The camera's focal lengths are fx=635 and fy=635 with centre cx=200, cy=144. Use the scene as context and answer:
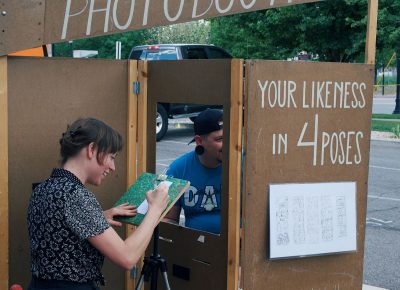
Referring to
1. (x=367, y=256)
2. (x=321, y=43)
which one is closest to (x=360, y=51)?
(x=321, y=43)

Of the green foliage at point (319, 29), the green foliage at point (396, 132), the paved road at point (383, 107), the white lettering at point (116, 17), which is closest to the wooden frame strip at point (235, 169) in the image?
the white lettering at point (116, 17)

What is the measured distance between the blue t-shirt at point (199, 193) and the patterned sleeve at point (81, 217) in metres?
1.01

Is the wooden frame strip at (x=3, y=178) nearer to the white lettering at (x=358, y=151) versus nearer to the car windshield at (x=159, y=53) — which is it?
the white lettering at (x=358, y=151)

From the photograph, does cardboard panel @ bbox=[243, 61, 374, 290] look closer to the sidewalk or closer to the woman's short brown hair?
the woman's short brown hair

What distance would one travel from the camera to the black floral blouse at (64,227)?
242 cm

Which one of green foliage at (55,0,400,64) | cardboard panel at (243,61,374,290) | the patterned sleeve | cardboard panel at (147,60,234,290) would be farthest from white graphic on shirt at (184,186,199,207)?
green foliage at (55,0,400,64)

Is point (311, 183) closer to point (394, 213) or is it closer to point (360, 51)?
point (394, 213)

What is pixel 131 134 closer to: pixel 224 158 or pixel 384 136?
pixel 224 158

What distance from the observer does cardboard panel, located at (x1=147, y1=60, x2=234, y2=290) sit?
302cm

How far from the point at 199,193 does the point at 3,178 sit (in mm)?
1028

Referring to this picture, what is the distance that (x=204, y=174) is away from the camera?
348cm

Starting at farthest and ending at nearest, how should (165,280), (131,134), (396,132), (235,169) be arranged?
(396,132) → (131,134) → (165,280) → (235,169)

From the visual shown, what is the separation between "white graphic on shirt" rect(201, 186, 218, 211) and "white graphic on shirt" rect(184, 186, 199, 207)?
1.9 inches

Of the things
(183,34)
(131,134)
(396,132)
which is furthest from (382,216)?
(183,34)
